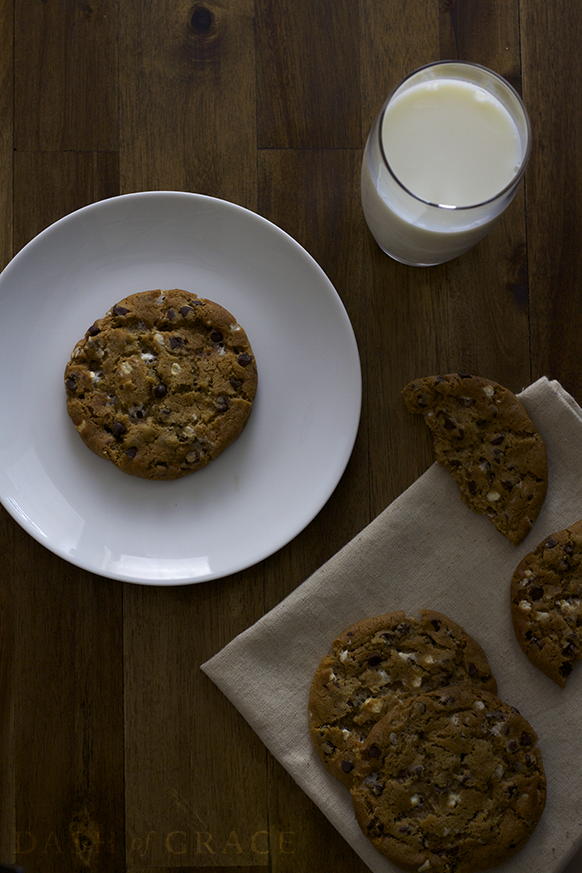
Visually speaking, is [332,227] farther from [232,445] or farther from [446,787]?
[446,787]

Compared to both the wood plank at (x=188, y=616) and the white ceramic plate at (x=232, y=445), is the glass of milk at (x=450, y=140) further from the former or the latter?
the wood plank at (x=188, y=616)

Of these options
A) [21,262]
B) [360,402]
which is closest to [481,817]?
[360,402]

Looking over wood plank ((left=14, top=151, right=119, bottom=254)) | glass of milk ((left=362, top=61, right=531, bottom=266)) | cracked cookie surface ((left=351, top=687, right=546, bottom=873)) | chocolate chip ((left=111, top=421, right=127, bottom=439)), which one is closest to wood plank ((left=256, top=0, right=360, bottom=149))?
glass of milk ((left=362, top=61, right=531, bottom=266))

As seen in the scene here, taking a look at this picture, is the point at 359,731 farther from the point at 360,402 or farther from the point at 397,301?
the point at 397,301

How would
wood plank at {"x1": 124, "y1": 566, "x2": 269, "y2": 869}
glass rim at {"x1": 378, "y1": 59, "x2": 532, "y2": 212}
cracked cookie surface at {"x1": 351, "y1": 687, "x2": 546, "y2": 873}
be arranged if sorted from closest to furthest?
glass rim at {"x1": 378, "y1": 59, "x2": 532, "y2": 212}, cracked cookie surface at {"x1": 351, "y1": 687, "x2": 546, "y2": 873}, wood plank at {"x1": 124, "y1": 566, "x2": 269, "y2": 869}

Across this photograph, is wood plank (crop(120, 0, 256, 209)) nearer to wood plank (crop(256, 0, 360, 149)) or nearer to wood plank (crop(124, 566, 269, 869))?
wood plank (crop(256, 0, 360, 149))
